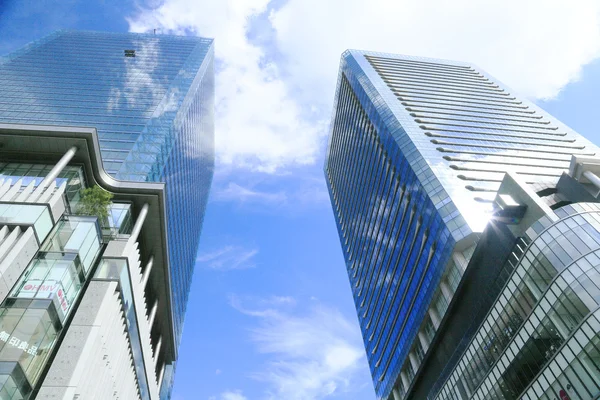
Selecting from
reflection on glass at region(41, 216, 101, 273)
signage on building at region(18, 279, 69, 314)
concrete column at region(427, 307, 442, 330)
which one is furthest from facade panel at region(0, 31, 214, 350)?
concrete column at region(427, 307, 442, 330)

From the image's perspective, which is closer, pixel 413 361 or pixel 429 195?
pixel 429 195

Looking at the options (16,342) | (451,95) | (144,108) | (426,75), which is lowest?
(16,342)

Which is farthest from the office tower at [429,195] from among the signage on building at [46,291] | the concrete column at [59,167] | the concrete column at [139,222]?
the concrete column at [59,167]

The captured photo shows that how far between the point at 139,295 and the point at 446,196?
38.6 meters

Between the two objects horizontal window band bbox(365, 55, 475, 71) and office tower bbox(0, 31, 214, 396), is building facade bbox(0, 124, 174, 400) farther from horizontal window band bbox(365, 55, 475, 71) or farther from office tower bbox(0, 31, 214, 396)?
horizontal window band bbox(365, 55, 475, 71)

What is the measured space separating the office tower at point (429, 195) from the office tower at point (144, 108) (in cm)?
3248

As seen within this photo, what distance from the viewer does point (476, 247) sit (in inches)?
1725

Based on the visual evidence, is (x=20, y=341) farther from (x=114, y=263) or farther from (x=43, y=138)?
(x=43, y=138)

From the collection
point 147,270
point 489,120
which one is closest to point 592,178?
point 489,120

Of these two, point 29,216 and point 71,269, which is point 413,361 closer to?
point 71,269

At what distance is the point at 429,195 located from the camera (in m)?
56.3

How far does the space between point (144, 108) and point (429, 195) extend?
155 feet

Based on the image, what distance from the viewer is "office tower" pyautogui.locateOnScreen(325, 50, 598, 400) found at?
46.5 meters

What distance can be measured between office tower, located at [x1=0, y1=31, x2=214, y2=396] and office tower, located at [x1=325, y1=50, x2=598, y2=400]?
3248 cm
